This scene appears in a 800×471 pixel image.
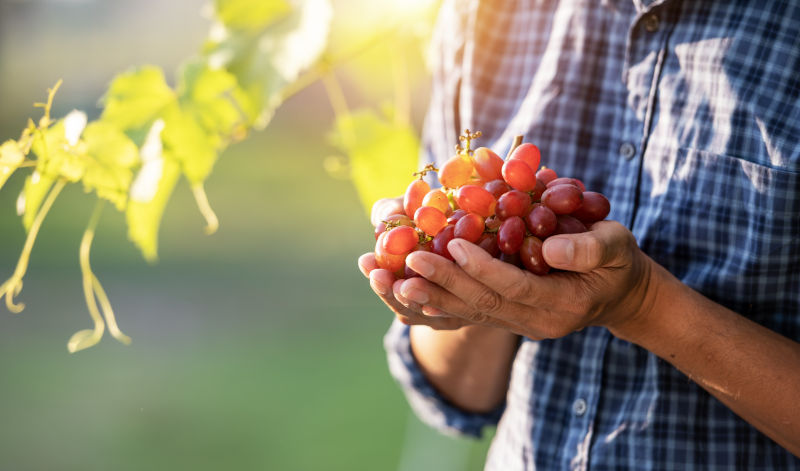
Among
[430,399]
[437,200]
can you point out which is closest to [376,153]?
[430,399]

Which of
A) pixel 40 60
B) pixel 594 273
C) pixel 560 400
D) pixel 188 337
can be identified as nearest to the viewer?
pixel 594 273

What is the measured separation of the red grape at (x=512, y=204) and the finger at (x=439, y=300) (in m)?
0.08

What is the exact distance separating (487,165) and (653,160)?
9.7 inches

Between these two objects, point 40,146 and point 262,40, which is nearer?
point 40,146

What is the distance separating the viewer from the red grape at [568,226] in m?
0.67

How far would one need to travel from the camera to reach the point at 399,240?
25.5 inches

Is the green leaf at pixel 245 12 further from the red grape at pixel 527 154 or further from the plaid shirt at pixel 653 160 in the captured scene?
the red grape at pixel 527 154

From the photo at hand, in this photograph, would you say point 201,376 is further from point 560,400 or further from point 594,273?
point 594,273

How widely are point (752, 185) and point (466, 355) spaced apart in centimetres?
42

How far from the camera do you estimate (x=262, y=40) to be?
3.16 ft

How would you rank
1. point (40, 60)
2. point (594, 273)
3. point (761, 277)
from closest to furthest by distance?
point (594, 273), point (761, 277), point (40, 60)

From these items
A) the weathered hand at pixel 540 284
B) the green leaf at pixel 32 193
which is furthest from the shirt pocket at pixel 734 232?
the green leaf at pixel 32 193

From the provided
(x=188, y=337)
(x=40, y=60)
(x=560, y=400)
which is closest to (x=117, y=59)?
(x=40, y=60)

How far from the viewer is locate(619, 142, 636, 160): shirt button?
865mm
